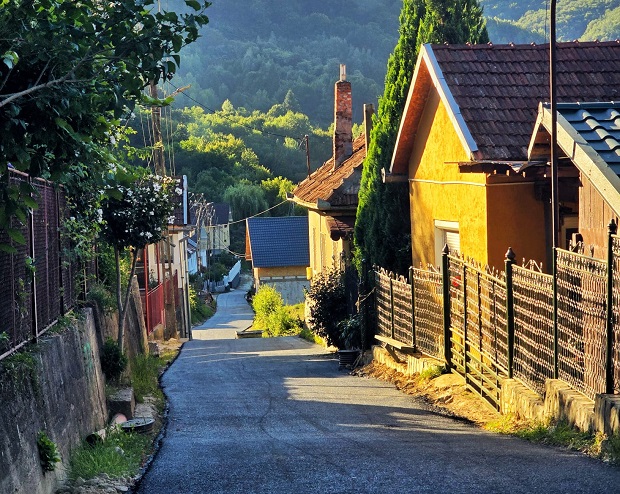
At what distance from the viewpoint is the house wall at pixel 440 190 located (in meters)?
13.5

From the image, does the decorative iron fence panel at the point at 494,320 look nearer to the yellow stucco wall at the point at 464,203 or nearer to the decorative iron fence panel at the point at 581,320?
the decorative iron fence panel at the point at 581,320

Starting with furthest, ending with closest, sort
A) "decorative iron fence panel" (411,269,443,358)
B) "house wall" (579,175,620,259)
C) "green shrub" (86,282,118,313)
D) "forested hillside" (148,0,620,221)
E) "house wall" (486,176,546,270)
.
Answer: "forested hillside" (148,0,620,221) < "decorative iron fence panel" (411,269,443,358) < "house wall" (486,176,546,270) < "green shrub" (86,282,118,313) < "house wall" (579,175,620,259)

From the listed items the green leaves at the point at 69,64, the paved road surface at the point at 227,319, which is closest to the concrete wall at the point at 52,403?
the green leaves at the point at 69,64

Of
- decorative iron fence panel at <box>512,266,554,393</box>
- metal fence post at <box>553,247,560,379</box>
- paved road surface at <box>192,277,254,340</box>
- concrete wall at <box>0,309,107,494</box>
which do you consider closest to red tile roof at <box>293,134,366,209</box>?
paved road surface at <box>192,277,254,340</box>

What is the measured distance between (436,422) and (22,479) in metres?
5.48

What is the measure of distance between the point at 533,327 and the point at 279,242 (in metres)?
46.1

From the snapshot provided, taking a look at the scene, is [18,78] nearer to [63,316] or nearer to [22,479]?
[22,479]

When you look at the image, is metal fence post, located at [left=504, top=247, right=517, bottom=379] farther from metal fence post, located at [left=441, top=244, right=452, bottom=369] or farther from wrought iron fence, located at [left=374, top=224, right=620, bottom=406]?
metal fence post, located at [left=441, top=244, right=452, bottom=369]

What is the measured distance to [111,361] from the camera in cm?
1154

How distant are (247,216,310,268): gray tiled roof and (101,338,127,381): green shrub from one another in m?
41.1

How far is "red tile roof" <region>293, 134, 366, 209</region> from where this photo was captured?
23339mm

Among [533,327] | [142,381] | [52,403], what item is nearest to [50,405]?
[52,403]

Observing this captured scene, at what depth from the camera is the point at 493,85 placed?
558 inches

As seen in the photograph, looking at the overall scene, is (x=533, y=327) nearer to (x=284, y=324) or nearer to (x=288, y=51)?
(x=284, y=324)
